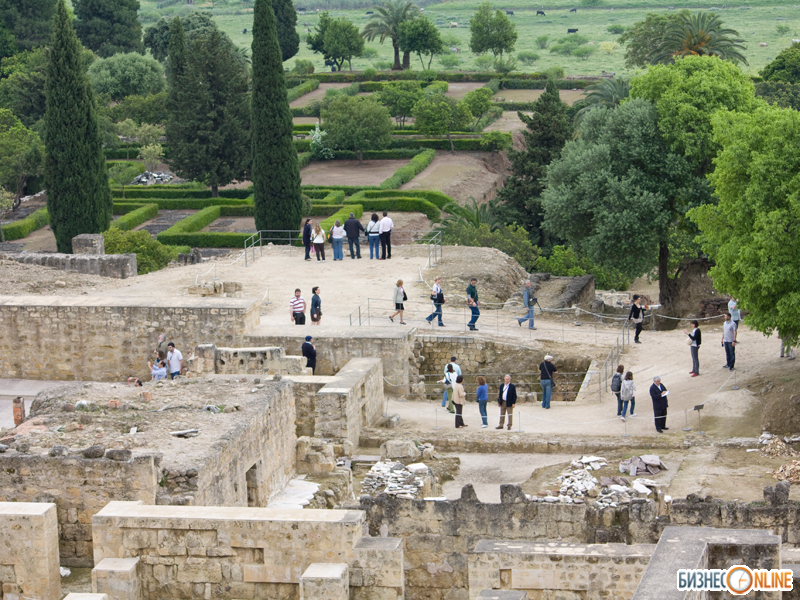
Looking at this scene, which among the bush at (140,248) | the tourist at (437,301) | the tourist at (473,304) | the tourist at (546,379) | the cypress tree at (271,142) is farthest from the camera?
the cypress tree at (271,142)

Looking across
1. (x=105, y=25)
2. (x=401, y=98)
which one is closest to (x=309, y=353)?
(x=401, y=98)

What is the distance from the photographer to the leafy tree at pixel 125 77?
3157 inches

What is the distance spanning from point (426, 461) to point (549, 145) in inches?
1088

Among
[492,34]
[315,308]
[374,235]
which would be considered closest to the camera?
[315,308]

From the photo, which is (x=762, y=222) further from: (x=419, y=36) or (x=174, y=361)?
(x=419, y=36)

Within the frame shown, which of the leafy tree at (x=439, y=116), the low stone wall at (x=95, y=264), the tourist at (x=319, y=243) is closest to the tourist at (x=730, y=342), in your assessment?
the tourist at (x=319, y=243)

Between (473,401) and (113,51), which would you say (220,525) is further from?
(113,51)

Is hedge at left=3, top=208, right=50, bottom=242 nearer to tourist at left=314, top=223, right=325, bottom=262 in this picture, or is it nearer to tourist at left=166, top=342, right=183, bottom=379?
tourist at left=314, top=223, right=325, bottom=262

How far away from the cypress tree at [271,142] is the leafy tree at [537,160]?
8.59 m

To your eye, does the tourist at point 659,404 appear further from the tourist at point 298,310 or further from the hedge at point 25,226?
the hedge at point 25,226

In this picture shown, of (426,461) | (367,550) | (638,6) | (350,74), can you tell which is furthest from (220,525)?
(638,6)

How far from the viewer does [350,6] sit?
18462cm

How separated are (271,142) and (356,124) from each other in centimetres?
2399

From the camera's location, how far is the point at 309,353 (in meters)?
25.0
